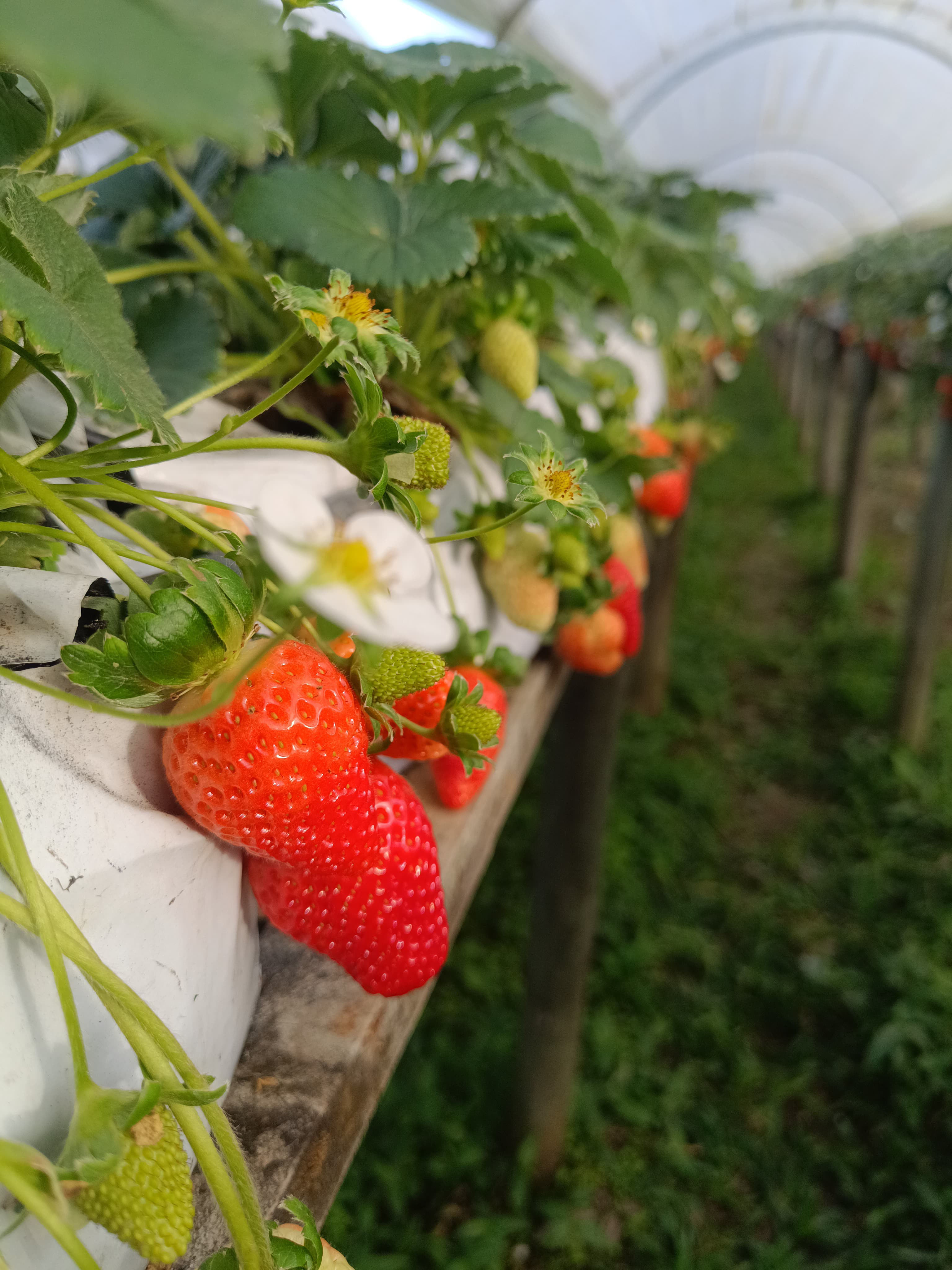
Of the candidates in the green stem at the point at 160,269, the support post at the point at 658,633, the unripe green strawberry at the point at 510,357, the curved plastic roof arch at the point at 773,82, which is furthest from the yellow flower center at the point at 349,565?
the curved plastic roof arch at the point at 773,82

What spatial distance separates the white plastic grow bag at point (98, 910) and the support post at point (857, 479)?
395 centimetres

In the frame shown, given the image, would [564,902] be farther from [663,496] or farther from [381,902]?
[381,902]

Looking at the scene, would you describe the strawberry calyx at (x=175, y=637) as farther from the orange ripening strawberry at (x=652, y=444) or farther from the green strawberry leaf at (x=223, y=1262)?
the orange ripening strawberry at (x=652, y=444)

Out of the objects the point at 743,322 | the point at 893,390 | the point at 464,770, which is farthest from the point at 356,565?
the point at 893,390

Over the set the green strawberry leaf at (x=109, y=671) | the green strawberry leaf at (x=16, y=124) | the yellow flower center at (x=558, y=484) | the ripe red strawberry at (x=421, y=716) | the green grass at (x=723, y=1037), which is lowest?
the green grass at (x=723, y=1037)

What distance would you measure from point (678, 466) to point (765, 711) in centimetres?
241

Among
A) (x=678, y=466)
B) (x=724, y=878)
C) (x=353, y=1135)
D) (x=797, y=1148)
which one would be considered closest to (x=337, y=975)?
(x=353, y=1135)

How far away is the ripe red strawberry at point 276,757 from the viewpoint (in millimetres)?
322

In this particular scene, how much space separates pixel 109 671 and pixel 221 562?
8cm

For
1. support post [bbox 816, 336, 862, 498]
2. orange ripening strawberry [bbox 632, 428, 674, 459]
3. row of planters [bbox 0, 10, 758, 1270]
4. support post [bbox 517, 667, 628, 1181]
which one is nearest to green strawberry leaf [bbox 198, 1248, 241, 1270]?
row of planters [bbox 0, 10, 758, 1270]

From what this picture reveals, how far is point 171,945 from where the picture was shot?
0.34 meters

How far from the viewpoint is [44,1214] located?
0.69 ft

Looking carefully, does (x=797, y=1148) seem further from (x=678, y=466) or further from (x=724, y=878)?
(x=678, y=466)

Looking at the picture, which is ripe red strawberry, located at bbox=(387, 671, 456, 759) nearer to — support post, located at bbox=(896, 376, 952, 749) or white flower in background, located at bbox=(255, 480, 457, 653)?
white flower in background, located at bbox=(255, 480, 457, 653)
